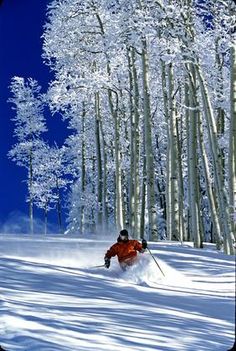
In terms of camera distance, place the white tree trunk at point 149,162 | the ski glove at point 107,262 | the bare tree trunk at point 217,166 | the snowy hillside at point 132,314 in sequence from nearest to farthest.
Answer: the snowy hillside at point 132,314 < the ski glove at point 107,262 < the bare tree trunk at point 217,166 < the white tree trunk at point 149,162

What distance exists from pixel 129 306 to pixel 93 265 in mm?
5295

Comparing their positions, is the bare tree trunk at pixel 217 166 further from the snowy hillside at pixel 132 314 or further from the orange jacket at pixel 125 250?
the snowy hillside at pixel 132 314

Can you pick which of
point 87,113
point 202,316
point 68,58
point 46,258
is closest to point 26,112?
point 87,113

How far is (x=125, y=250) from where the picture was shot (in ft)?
28.4

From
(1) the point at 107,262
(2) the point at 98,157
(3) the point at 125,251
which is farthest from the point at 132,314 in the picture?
(2) the point at 98,157

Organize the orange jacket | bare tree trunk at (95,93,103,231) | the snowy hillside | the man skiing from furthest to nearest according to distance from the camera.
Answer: bare tree trunk at (95,93,103,231) → the orange jacket → the man skiing → the snowy hillside

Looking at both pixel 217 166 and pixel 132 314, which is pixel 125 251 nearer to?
pixel 217 166

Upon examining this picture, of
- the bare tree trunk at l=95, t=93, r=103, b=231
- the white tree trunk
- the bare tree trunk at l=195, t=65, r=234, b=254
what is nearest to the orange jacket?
the bare tree trunk at l=195, t=65, r=234, b=254

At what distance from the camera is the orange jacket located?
8.47 metres

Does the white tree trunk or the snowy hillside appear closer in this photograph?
the snowy hillside

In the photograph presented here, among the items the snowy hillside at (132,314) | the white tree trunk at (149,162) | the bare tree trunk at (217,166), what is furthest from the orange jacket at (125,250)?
the white tree trunk at (149,162)

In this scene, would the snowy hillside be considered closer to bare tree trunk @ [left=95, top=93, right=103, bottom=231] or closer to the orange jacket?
the orange jacket

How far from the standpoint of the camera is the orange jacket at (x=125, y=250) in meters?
8.47

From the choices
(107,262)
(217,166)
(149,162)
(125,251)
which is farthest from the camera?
(149,162)
